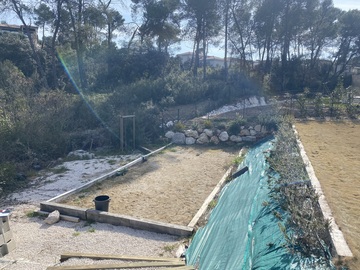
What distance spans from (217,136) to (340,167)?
5114 millimetres

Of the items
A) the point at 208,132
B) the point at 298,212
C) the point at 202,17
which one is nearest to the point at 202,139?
the point at 208,132

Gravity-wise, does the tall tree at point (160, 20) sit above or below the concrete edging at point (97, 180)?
above

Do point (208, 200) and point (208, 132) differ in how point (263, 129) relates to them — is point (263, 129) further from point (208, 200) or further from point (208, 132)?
point (208, 200)

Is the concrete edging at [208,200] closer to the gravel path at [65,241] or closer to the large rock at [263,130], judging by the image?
the gravel path at [65,241]

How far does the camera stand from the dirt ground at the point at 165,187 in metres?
5.29

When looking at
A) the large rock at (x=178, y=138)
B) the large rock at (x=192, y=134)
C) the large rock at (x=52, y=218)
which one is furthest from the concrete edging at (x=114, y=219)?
the large rock at (x=192, y=134)

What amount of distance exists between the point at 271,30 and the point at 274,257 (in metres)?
21.5

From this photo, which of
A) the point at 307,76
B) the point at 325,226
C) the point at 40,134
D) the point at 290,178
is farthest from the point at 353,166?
the point at 307,76

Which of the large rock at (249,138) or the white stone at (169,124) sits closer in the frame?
the large rock at (249,138)

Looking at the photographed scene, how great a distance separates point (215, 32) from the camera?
2219 centimetres

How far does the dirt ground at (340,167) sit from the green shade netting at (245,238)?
0.67 meters

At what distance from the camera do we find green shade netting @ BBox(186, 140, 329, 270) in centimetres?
284

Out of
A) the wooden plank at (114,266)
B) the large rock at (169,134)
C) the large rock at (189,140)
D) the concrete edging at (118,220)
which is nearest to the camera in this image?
the wooden plank at (114,266)

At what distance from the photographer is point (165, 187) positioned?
6457 mm
